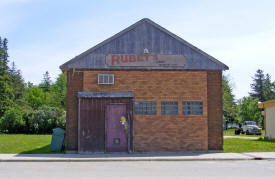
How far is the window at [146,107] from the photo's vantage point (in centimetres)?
1698

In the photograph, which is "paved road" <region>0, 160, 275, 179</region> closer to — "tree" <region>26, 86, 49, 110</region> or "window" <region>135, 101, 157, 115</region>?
"window" <region>135, 101, 157, 115</region>

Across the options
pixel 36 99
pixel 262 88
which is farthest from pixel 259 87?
pixel 36 99

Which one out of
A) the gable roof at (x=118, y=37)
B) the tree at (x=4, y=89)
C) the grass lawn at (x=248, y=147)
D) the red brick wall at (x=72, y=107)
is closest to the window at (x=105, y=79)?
the gable roof at (x=118, y=37)

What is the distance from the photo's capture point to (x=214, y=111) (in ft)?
57.2

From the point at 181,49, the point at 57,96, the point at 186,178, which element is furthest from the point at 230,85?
the point at 186,178

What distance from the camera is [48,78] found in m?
112

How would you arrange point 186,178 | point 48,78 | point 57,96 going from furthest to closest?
point 48,78 → point 57,96 → point 186,178

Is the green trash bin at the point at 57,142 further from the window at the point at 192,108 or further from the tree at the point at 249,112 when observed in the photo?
the tree at the point at 249,112

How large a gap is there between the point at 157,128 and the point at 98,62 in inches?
173

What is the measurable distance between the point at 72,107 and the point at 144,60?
428 centimetres

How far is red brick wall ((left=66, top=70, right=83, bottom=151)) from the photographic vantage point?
16609 millimetres

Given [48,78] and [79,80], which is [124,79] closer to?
[79,80]

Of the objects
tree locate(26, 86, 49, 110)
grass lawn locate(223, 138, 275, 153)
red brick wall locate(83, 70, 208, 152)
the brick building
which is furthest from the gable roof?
tree locate(26, 86, 49, 110)

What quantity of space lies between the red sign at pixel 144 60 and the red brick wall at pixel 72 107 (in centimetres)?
176
